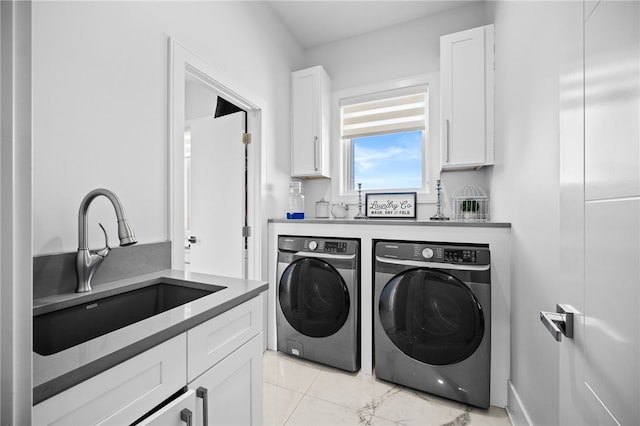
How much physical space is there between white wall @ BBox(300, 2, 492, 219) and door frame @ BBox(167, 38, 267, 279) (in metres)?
0.79

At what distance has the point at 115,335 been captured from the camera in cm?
68

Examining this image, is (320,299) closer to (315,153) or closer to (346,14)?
(315,153)

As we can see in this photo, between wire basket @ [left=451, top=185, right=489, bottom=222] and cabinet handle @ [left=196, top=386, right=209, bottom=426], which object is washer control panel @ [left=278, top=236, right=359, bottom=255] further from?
cabinet handle @ [left=196, top=386, right=209, bottom=426]

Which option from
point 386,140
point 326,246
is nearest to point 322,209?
point 326,246

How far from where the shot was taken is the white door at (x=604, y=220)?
45 cm

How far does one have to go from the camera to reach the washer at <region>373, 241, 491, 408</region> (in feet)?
5.27

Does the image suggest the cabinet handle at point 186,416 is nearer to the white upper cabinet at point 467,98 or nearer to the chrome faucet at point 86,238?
the chrome faucet at point 86,238

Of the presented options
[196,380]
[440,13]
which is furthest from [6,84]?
[440,13]

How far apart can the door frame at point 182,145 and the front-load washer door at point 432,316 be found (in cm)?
109

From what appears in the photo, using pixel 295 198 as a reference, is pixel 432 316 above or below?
below

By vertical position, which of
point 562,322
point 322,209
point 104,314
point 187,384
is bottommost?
point 187,384

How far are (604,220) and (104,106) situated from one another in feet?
5.55

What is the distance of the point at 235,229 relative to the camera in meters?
2.28

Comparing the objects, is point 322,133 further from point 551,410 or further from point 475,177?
point 551,410
